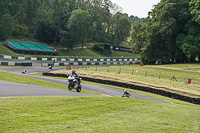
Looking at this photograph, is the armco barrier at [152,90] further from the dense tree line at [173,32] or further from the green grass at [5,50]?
the green grass at [5,50]

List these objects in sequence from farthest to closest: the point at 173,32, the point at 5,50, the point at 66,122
A: 1. the point at 5,50
2. the point at 173,32
3. the point at 66,122

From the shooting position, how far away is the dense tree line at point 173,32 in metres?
56.7

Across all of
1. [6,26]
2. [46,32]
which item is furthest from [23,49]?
[46,32]

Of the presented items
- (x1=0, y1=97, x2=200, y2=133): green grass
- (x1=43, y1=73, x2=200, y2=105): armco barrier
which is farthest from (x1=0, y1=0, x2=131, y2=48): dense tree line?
(x1=0, y1=97, x2=200, y2=133): green grass

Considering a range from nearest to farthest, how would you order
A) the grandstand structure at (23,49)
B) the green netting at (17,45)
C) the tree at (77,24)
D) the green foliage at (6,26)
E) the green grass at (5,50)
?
the green grass at (5,50), the grandstand structure at (23,49), the green netting at (17,45), the green foliage at (6,26), the tree at (77,24)

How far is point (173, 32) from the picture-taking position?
60375 millimetres

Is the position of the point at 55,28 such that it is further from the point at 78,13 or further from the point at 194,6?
the point at 194,6

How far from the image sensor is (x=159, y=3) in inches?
2650

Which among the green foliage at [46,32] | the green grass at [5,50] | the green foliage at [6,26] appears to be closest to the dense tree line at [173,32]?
the green grass at [5,50]

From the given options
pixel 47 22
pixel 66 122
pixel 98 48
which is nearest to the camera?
pixel 66 122

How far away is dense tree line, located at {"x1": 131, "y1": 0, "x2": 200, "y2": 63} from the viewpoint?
5669 cm

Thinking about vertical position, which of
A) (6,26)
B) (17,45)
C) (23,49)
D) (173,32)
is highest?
(6,26)

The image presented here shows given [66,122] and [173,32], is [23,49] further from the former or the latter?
[66,122]

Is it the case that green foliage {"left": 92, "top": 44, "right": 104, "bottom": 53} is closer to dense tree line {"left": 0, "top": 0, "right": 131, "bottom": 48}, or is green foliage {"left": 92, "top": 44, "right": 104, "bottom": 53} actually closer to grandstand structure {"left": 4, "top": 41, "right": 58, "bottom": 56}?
dense tree line {"left": 0, "top": 0, "right": 131, "bottom": 48}
